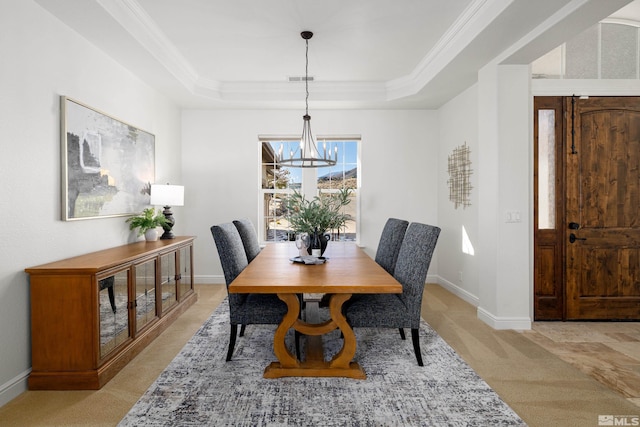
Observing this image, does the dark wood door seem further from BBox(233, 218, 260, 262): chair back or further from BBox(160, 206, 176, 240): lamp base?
BBox(160, 206, 176, 240): lamp base

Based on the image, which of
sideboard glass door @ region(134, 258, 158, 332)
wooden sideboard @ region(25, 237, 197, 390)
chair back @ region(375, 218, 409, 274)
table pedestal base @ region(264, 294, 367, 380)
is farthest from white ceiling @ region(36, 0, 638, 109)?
table pedestal base @ region(264, 294, 367, 380)

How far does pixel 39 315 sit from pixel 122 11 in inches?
87.8

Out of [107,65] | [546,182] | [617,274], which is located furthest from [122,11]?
[617,274]

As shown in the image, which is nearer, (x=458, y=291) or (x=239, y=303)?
(x=239, y=303)

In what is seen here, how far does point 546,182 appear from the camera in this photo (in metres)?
3.58

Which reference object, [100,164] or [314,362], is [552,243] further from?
[100,164]

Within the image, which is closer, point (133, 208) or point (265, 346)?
point (265, 346)

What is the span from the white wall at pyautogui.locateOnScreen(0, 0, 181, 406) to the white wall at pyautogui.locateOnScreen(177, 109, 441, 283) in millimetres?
2077

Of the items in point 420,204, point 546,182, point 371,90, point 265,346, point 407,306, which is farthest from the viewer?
point 420,204

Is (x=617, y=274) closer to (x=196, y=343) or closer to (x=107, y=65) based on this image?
(x=196, y=343)

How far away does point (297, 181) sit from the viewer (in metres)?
5.42

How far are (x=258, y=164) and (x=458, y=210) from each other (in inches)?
110

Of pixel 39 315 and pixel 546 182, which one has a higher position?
pixel 546 182

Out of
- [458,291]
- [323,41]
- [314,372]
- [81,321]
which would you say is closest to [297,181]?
[323,41]
